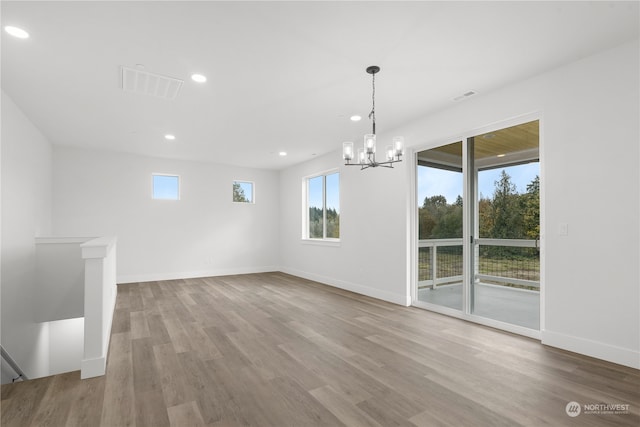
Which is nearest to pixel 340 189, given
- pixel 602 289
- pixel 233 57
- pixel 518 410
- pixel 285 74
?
pixel 285 74

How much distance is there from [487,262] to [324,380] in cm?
253

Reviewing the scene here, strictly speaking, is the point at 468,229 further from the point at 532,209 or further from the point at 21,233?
the point at 21,233

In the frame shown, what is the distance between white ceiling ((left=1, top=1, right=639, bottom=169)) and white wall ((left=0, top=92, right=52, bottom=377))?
40cm

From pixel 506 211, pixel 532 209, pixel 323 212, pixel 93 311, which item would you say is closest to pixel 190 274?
pixel 323 212

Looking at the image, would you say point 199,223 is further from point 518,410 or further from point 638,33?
point 638,33

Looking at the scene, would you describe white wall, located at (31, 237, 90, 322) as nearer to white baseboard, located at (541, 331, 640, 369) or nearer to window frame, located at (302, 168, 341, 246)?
window frame, located at (302, 168, 341, 246)

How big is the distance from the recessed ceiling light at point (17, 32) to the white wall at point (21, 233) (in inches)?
58.2

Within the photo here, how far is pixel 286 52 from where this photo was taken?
274 cm

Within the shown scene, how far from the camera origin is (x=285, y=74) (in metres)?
3.14

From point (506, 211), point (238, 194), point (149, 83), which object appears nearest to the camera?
point (149, 83)

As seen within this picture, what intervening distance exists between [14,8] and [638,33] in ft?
15.2

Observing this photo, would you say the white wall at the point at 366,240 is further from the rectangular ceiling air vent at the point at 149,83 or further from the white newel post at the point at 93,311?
the white newel post at the point at 93,311
